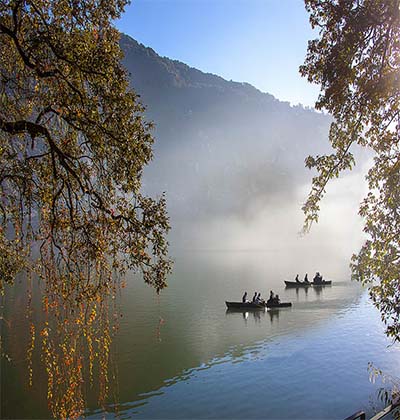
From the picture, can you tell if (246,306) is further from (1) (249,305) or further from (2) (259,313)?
(2) (259,313)

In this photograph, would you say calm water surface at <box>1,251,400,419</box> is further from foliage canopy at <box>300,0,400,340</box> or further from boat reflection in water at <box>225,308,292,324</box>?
foliage canopy at <box>300,0,400,340</box>

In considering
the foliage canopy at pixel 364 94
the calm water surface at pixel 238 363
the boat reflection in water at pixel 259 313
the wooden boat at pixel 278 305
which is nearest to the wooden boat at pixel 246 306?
the boat reflection in water at pixel 259 313

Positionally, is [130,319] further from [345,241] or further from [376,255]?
[345,241]

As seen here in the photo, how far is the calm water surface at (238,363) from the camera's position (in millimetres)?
20641

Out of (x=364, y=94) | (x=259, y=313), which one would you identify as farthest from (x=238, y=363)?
(x=364, y=94)

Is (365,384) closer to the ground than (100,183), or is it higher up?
closer to the ground

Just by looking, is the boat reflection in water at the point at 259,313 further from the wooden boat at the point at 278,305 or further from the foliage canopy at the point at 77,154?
the foliage canopy at the point at 77,154

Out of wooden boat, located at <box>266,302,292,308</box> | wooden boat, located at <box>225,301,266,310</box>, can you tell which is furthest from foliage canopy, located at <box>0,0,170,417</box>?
wooden boat, located at <box>266,302,292,308</box>

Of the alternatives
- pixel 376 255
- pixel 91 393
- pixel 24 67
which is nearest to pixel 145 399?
pixel 91 393

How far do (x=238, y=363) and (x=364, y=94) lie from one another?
2429 centimetres

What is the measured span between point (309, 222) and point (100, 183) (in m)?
4.19

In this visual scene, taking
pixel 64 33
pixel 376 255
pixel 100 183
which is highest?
pixel 64 33

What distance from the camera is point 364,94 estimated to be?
7125mm

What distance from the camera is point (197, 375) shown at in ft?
83.3
